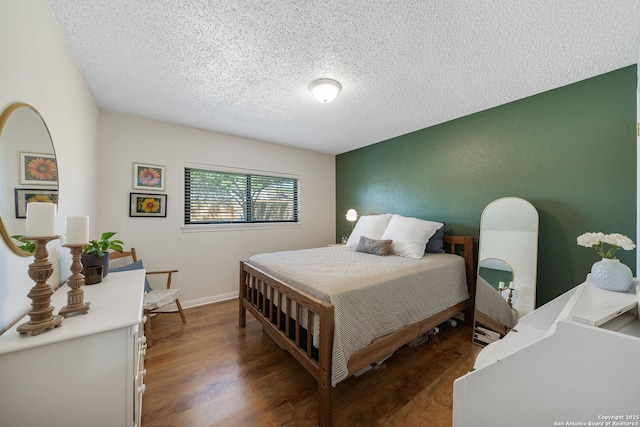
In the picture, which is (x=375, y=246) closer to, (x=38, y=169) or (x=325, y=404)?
(x=325, y=404)

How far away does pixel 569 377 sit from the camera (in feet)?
2.48

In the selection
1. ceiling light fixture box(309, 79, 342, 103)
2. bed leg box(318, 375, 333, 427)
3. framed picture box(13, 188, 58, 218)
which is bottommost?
bed leg box(318, 375, 333, 427)

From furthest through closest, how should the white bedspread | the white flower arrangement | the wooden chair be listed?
the wooden chair
the white bedspread
the white flower arrangement

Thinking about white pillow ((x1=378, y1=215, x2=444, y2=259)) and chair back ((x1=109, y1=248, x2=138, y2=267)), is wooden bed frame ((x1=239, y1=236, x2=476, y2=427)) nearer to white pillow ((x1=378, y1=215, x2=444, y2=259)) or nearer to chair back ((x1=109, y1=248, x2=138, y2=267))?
white pillow ((x1=378, y1=215, x2=444, y2=259))

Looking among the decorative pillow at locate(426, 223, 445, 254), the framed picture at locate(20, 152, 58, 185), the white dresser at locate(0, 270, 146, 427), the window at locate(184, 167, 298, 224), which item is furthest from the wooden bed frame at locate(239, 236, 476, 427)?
the framed picture at locate(20, 152, 58, 185)

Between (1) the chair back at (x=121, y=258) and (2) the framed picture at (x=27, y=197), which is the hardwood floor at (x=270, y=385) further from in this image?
(2) the framed picture at (x=27, y=197)

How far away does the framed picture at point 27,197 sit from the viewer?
3.25 ft

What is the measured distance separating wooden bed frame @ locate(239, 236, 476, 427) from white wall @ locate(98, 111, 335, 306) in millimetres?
957

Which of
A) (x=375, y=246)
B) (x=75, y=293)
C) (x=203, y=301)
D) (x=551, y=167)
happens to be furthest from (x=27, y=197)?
(x=551, y=167)

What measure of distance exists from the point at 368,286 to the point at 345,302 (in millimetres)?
234

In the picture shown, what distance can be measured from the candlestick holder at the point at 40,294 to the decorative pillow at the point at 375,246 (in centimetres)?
239

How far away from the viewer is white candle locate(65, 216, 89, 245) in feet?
3.72

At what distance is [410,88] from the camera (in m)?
2.13

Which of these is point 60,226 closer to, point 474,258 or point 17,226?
point 17,226
